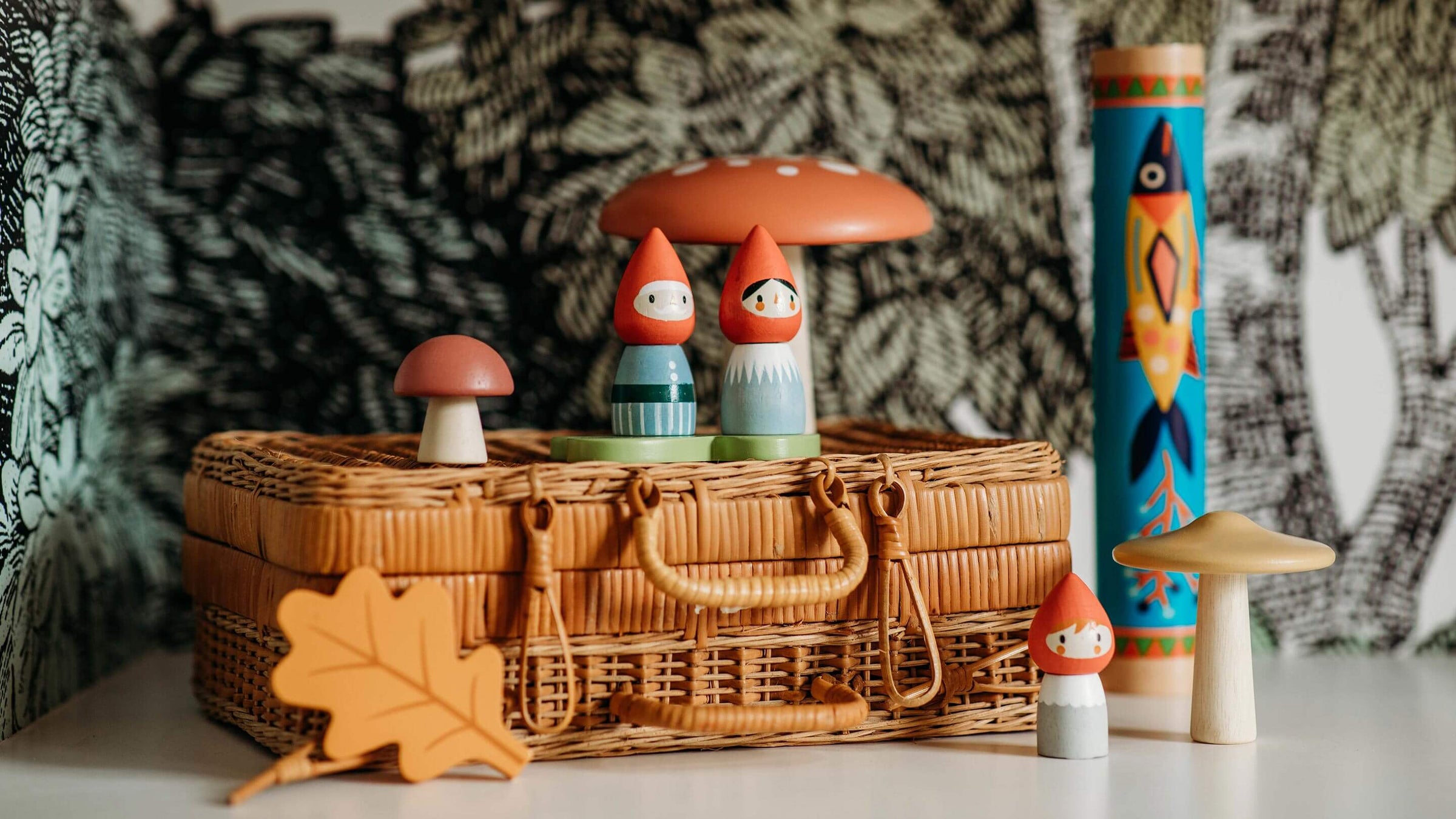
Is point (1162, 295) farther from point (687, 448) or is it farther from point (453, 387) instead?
point (453, 387)

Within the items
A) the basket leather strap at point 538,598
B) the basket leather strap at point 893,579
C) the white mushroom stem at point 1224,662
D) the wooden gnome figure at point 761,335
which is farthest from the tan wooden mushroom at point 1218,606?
the basket leather strap at point 538,598

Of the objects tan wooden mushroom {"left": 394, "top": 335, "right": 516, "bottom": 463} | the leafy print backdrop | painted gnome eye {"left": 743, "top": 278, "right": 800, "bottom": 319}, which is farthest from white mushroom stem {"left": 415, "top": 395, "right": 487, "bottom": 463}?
the leafy print backdrop

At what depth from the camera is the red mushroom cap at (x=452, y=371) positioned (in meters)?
0.94

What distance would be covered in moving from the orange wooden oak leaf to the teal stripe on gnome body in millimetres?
207

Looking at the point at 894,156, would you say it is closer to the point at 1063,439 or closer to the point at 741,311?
the point at 1063,439

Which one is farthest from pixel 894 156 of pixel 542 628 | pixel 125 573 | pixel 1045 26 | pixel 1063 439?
pixel 125 573

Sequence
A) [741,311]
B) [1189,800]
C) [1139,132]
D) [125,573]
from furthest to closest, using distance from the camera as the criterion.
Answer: [125,573] → [1139,132] → [741,311] → [1189,800]

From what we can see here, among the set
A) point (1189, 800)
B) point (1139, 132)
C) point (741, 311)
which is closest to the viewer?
point (1189, 800)

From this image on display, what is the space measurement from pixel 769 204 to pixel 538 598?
1.23 ft

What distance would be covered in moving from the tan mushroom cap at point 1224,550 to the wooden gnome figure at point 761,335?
26 cm

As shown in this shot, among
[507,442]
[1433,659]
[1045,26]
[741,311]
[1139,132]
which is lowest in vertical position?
[1433,659]

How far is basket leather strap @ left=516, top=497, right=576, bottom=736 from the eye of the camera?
0.85 m

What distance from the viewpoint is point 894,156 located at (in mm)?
1363

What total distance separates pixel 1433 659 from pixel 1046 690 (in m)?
0.62
